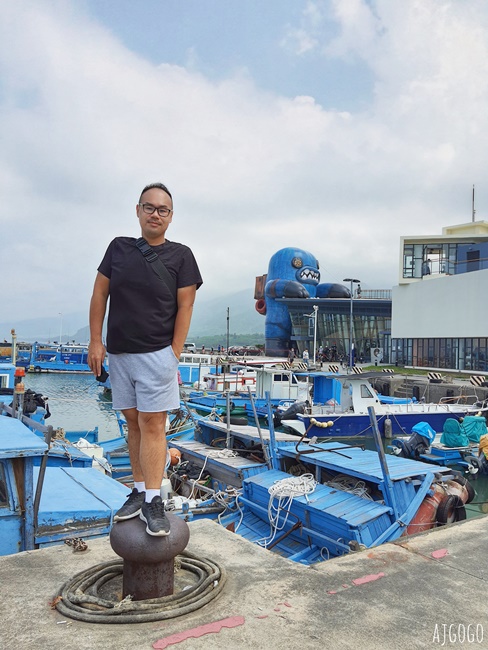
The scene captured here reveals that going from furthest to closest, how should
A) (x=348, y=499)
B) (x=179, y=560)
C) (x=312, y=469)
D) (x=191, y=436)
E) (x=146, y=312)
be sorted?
(x=191, y=436) < (x=312, y=469) < (x=348, y=499) < (x=179, y=560) < (x=146, y=312)

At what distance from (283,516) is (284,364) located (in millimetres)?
→ 22579

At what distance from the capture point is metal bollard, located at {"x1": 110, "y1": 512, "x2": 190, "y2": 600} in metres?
3.26

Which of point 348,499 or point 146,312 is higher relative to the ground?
point 146,312

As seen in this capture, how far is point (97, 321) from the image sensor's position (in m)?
3.67

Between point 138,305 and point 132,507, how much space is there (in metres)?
1.39

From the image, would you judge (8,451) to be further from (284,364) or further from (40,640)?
(284,364)

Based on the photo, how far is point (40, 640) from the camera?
9.63ft

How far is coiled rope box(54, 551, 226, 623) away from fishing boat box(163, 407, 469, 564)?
3.67 metres

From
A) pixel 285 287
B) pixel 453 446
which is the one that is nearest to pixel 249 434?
pixel 453 446

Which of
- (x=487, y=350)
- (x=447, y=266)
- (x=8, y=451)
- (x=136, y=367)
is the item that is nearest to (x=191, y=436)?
(x=8, y=451)

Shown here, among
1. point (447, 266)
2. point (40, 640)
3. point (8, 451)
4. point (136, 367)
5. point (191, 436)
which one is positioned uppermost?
point (447, 266)

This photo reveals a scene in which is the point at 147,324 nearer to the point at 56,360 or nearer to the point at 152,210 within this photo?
the point at 152,210

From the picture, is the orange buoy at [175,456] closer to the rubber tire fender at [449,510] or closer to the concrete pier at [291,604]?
the rubber tire fender at [449,510]

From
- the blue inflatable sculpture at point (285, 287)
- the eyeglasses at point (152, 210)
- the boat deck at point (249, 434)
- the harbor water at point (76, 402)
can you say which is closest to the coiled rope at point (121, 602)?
the eyeglasses at point (152, 210)
